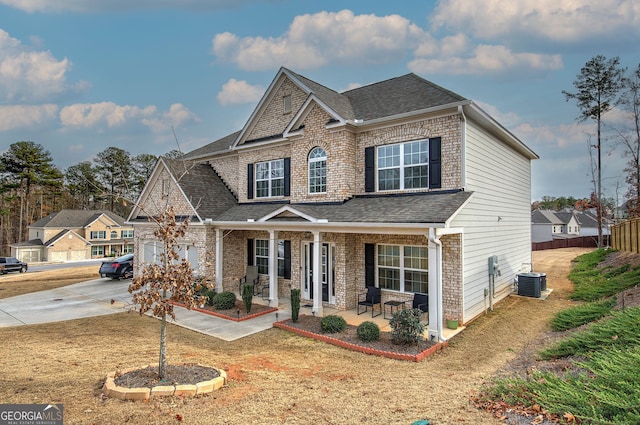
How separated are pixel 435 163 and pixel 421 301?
439cm

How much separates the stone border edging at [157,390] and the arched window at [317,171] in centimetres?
858

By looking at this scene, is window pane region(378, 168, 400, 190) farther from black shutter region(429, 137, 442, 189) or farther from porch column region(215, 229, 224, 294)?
porch column region(215, 229, 224, 294)

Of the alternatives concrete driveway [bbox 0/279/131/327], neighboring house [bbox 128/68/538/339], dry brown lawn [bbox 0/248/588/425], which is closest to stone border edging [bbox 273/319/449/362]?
dry brown lawn [bbox 0/248/588/425]

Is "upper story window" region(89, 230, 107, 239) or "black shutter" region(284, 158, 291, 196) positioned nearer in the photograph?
"black shutter" region(284, 158, 291, 196)

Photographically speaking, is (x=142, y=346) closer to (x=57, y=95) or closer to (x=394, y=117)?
(x=394, y=117)

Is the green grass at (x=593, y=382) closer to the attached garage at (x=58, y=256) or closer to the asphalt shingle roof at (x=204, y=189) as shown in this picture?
the asphalt shingle roof at (x=204, y=189)

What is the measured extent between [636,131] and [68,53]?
4292 cm

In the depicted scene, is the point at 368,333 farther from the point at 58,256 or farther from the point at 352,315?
the point at 58,256

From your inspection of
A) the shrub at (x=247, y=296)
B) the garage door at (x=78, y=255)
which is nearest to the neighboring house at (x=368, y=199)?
the shrub at (x=247, y=296)

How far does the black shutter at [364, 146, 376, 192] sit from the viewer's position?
40.0 feet

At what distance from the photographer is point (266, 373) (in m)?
6.61

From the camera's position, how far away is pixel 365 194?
1237 centimetres

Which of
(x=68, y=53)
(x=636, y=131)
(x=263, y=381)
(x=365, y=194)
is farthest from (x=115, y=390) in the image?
(x=636, y=131)

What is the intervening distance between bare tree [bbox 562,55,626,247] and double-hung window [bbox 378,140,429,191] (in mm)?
30263
